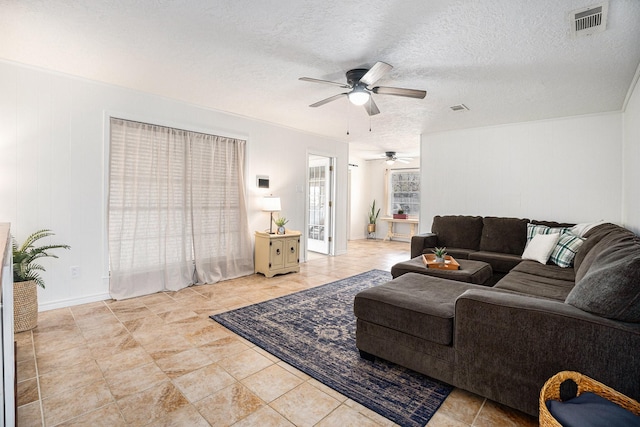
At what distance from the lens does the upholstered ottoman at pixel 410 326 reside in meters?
1.83

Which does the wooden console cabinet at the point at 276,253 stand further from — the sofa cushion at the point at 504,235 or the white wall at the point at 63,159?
the sofa cushion at the point at 504,235

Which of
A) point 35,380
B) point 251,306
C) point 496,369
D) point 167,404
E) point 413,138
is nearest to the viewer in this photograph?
point 496,369

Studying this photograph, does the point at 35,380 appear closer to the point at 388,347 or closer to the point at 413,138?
the point at 388,347

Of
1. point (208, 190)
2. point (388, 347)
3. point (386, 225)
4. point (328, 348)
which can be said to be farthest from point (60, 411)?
point (386, 225)

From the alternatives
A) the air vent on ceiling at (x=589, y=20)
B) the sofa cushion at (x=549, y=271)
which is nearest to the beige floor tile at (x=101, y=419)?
the sofa cushion at (x=549, y=271)

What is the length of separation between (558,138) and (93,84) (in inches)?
236

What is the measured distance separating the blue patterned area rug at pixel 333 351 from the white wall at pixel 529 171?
2.94 m

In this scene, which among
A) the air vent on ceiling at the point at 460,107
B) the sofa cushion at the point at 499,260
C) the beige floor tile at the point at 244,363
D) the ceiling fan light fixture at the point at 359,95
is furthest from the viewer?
the air vent on ceiling at the point at 460,107

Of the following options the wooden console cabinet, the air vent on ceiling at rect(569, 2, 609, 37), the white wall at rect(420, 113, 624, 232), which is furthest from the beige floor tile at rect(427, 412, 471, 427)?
the white wall at rect(420, 113, 624, 232)

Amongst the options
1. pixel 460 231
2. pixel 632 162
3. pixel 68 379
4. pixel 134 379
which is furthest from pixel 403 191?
pixel 68 379

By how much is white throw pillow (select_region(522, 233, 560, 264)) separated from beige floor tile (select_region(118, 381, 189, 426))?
382cm

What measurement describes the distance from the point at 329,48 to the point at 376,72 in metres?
0.43

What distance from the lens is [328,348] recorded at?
239 centimetres

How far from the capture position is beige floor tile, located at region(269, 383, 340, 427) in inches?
64.7
